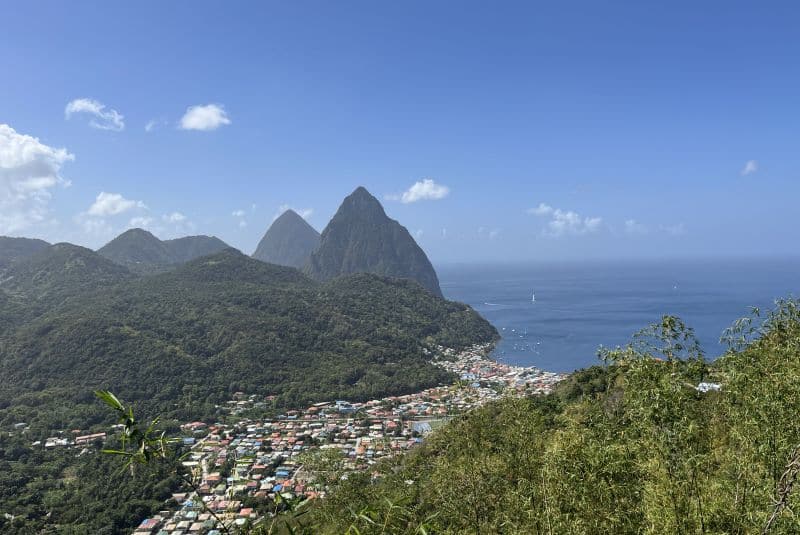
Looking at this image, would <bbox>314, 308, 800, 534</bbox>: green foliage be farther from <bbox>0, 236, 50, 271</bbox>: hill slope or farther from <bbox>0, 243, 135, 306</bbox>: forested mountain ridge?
<bbox>0, 236, 50, 271</bbox>: hill slope

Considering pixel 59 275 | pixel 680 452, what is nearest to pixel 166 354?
pixel 680 452

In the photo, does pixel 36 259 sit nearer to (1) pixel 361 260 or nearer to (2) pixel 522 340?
(1) pixel 361 260

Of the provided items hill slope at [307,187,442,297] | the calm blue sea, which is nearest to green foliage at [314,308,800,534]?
the calm blue sea

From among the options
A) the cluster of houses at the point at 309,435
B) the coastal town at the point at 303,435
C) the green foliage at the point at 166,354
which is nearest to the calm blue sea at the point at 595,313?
the green foliage at the point at 166,354

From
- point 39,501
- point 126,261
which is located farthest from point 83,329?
point 126,261

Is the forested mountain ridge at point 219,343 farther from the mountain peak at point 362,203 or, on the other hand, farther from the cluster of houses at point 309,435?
the mountain peak at point 362,203

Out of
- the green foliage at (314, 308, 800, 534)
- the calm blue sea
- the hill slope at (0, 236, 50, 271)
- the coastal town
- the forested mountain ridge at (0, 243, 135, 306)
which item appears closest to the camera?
the green foliage at (314, 308, 800, 534)
